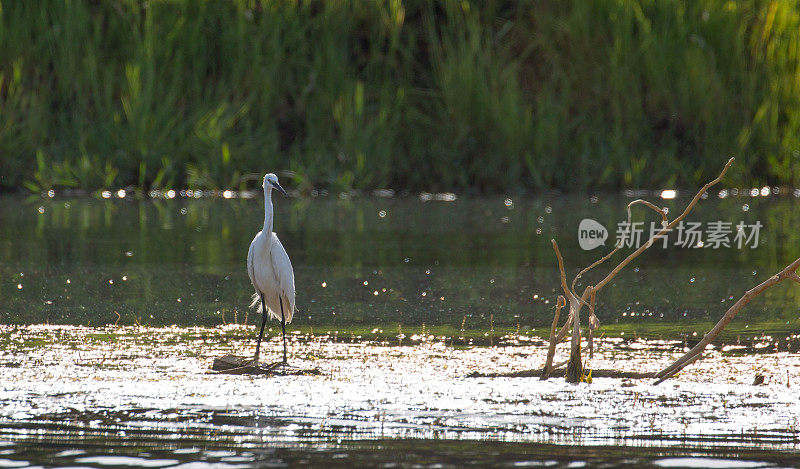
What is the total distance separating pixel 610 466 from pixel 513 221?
9910mm

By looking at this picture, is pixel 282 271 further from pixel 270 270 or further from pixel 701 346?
pixel 701 346

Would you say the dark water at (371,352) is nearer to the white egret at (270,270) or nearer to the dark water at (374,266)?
the dark water at (374,266)

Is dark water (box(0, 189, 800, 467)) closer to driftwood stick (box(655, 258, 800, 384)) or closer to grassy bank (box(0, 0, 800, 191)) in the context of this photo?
driftwood stick (box(655, 258, 800, 384))

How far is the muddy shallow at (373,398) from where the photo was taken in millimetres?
4895

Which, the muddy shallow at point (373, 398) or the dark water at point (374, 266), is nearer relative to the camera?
the muddy shallow at point (373, 398)

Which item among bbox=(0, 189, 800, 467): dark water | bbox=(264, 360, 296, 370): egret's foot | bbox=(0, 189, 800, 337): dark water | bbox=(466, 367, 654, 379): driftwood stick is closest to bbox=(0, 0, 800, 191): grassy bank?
bbox=(0, 189, 800, 337): dark water

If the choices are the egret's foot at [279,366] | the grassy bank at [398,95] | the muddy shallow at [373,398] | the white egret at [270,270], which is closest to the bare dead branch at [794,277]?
the muddy shallow at [373,398]

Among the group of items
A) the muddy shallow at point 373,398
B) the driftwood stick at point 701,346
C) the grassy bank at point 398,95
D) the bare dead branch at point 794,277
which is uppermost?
the grassy bank at point 398,95

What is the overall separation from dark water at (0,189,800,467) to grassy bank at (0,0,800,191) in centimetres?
374

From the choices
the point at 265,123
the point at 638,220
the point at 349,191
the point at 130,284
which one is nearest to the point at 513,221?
the point at 638,220

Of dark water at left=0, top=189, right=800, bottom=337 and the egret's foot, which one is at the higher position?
dark water at left=0, top=189, right=800, bottom=337

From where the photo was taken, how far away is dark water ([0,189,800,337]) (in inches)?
316

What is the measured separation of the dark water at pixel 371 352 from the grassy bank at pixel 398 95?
12.3 feet

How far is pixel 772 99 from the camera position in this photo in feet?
59.3
